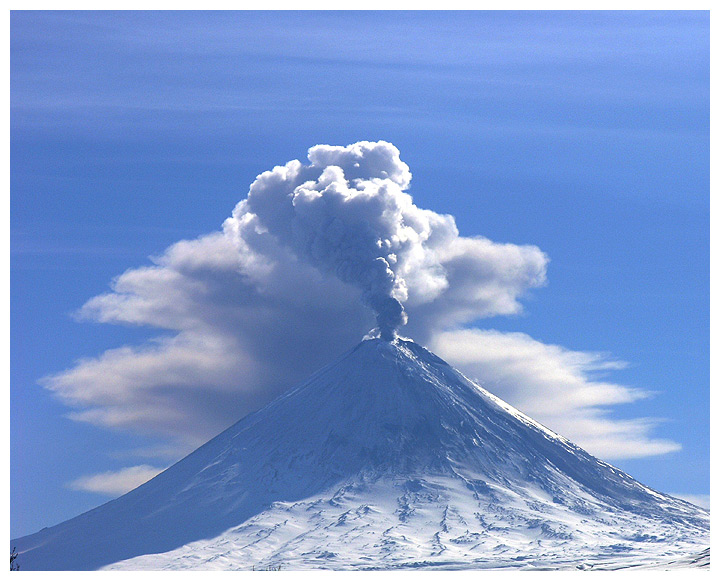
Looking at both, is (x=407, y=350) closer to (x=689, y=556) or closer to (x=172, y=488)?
(x=172, y=488)

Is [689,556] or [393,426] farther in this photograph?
[393,426]

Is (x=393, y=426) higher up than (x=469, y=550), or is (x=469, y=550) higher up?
(x=393, y=426)
